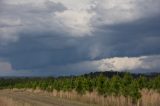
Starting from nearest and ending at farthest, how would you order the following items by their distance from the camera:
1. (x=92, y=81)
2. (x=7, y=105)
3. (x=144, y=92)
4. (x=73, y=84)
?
(x=7, y=105) → (x=144, y=92) → (x=92, y=81) → (x=73, y=84)

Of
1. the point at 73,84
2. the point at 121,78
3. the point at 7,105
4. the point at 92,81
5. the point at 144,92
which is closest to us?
the point at 7,105

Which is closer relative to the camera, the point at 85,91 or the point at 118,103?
the point at 118,103

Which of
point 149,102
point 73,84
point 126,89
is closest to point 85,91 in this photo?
point 73,84

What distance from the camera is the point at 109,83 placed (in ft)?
153

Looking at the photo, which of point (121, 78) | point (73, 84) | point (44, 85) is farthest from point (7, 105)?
point (44, 85)

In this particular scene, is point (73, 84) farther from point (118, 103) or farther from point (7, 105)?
point (7, 105)

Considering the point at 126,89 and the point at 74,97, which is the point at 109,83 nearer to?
the point at 126,89

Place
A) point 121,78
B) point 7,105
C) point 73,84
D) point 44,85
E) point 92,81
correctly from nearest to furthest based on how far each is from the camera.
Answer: point 7,105, point 121,78, point 92,81, point 73,84, point 44,85

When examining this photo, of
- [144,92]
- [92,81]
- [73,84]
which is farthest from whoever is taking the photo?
[73,84]

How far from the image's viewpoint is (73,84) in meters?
65.4

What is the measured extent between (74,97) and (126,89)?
16.3m

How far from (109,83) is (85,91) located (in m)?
9.64

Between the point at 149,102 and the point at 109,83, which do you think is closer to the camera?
the point at 149,102

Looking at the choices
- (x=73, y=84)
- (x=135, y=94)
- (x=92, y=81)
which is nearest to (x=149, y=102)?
(x=135, y=94)
